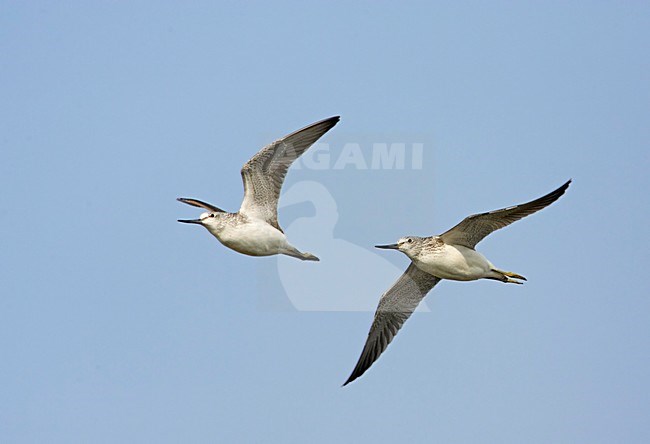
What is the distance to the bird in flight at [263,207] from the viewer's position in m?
20.4

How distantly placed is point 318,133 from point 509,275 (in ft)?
15.2

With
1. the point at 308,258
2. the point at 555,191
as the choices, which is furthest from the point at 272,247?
the point at 555,191

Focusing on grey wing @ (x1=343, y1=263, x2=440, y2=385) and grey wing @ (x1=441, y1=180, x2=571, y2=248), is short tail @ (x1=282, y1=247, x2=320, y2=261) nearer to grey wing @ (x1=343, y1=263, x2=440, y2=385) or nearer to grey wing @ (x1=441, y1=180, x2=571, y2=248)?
grey wing @ (x1=441, y1=180, x2=571, y2=248)

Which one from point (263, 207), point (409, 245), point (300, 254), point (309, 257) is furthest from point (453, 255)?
point (263, 207)

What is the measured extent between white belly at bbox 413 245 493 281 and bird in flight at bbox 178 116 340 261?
2246mm

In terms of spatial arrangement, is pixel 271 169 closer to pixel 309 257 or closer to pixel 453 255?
pixel 309 257

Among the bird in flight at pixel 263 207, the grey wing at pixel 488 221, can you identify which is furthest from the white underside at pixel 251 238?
the grey wing at pixel 488 221

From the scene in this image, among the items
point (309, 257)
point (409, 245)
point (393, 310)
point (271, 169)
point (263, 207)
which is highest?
point (271, 169)

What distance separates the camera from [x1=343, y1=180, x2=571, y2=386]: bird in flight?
65.2ft

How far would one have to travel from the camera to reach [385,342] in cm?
2320

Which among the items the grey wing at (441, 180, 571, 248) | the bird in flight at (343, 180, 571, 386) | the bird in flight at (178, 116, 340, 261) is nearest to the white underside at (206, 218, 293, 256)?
the bird in flight at (178, 116, 340, 261)

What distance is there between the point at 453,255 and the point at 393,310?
2.94 metres

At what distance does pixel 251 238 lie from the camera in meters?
20.4

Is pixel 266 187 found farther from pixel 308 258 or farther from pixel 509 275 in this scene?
pixel 509 275
